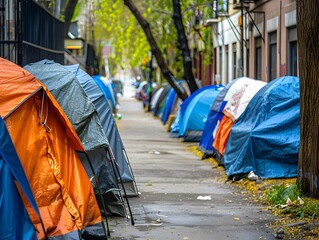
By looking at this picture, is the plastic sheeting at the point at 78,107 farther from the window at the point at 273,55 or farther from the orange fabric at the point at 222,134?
the window at the point at 273,55

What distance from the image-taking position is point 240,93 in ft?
63.1

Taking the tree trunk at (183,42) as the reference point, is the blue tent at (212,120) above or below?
below

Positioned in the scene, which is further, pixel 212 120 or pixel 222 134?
pixel 212 120

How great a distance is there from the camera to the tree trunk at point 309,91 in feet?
41.5

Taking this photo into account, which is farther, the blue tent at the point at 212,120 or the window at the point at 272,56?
the window at the point at 272,56

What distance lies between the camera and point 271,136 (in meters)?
15.7

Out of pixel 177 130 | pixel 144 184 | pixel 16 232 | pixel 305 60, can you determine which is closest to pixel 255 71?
pixel 177 130

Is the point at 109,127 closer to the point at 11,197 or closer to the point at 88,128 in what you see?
the point at 88,128

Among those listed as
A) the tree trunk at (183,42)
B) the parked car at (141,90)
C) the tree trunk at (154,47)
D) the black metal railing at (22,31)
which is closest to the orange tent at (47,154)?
the black metal railing at (22,31)

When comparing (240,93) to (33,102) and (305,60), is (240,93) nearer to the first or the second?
(305,60)

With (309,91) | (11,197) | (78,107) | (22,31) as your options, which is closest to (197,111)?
(22,31)

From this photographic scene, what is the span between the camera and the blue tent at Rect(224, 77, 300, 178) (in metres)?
15.6

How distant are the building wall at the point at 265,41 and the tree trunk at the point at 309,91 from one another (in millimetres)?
7515

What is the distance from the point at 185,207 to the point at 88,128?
2379 mm
